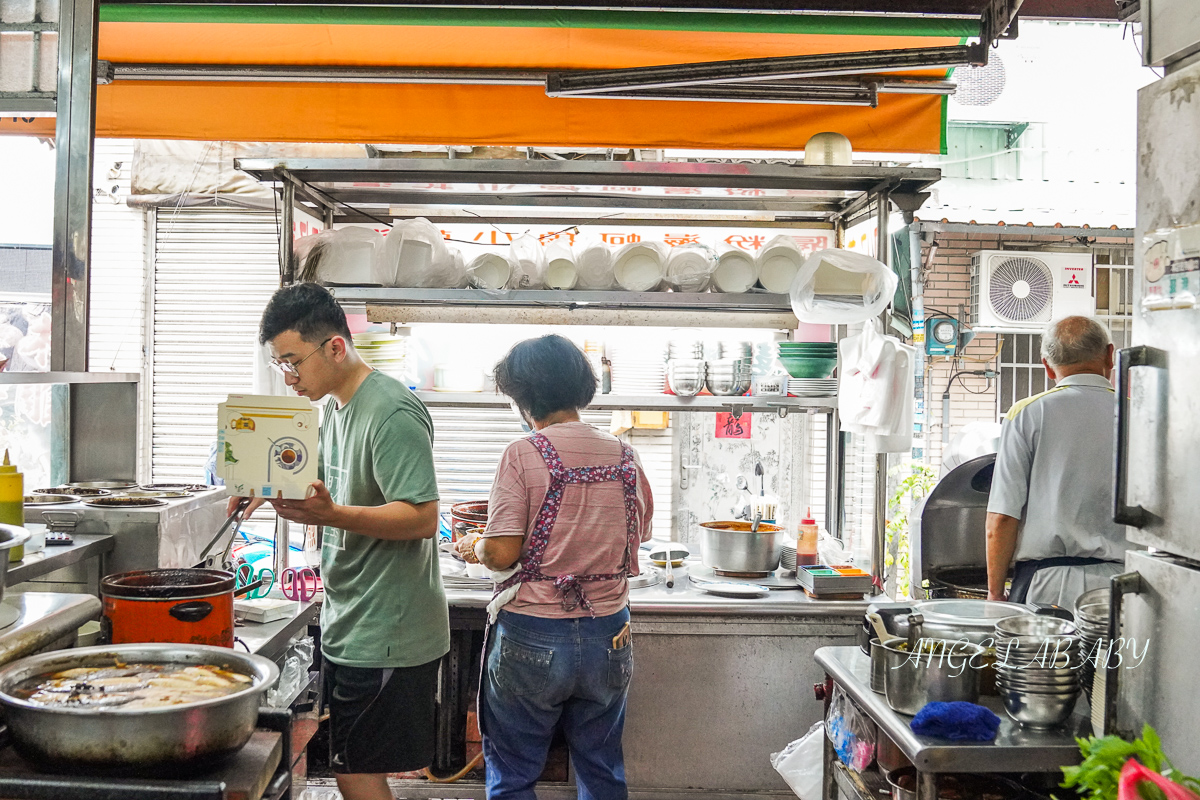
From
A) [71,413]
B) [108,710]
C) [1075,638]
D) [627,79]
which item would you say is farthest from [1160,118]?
[71,413]

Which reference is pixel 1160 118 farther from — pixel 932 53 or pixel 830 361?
pixel 830 361

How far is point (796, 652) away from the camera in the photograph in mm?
3771

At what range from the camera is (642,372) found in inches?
170

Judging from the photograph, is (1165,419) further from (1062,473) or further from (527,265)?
(527,265)

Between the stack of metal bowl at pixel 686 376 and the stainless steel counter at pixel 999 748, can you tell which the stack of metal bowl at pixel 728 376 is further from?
the stainless steel counter at pixel 999 748

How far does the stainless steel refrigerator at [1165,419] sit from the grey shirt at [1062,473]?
1.28m

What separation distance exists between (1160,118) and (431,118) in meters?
2.85

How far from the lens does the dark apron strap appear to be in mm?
3287

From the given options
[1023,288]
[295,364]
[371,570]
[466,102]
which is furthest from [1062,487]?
[1023,288]

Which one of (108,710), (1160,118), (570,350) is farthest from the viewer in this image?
(570,350)

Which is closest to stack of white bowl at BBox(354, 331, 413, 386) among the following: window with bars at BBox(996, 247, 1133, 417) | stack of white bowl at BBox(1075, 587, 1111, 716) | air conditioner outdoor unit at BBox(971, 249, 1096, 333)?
stack of white bowl at BBox(1075, 587, 1111, 716)

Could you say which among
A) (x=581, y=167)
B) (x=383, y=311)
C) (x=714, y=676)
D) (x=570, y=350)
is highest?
(x=581, y=167)

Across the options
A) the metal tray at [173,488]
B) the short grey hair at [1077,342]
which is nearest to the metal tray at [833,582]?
the short grey hair at [1077,342]

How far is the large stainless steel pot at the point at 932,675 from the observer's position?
230 centimetres
